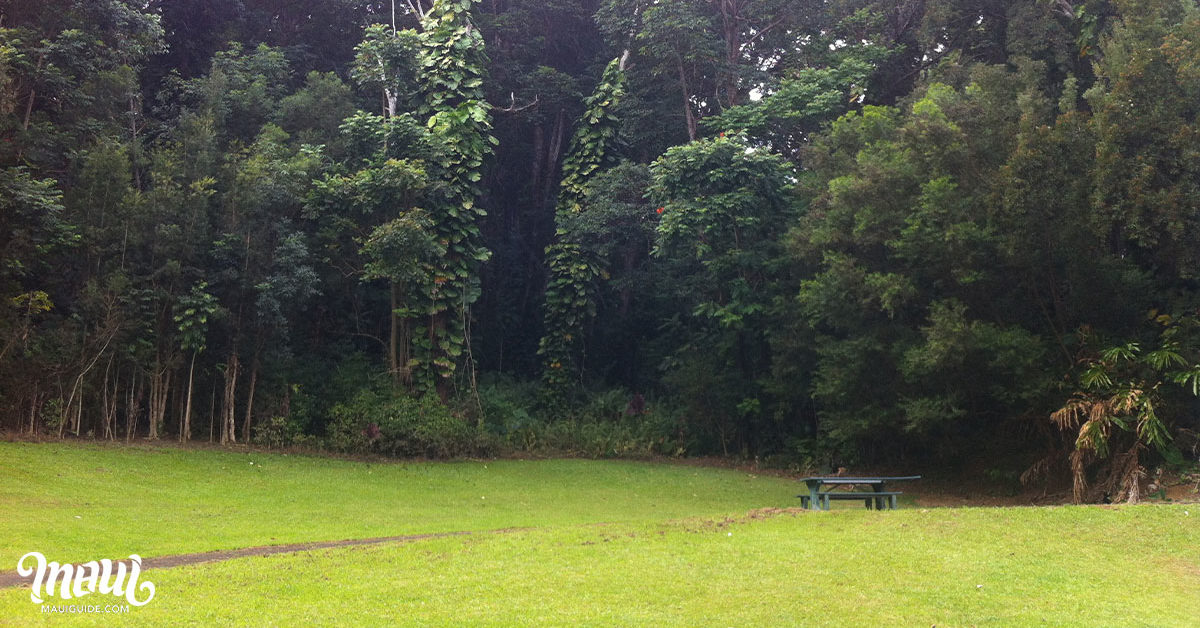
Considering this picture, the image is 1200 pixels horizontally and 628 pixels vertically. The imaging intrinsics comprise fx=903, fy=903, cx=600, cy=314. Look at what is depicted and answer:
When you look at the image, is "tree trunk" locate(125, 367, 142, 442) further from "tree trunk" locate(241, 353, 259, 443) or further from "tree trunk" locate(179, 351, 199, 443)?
"tree trunk" locate(241, 353, 259, 443)

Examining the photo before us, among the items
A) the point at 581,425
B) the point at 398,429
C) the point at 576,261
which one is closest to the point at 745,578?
the point at 398,429

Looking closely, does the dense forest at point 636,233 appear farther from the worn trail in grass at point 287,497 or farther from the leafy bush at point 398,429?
the worn trail in grass at point 287,497

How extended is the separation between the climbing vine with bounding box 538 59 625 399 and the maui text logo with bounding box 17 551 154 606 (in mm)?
17121

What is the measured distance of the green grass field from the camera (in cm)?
769

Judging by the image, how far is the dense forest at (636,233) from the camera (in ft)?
51.0

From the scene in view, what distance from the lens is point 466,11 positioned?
23.7 metres

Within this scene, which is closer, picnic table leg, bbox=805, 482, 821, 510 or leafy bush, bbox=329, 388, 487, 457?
picnic table leg, bbox=805, 482, 821, 510

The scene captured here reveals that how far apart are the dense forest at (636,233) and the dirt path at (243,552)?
28.7 feet

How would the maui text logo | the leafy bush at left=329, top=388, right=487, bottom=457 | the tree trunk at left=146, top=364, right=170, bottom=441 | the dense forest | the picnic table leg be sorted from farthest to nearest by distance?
1. the leafy bush at left=329, top=388, right=487, bottom=457
2. the tree trunk at left=146, top=364, right=170, bottom=441
3. the dense forest
4. the picnic table leg
5. the maui text logo

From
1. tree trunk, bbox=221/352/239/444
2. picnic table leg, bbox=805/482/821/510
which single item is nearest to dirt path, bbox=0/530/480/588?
picnic table leg, bbox=805/482/821/510

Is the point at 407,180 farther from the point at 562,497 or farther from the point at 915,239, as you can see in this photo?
the point at 915,239

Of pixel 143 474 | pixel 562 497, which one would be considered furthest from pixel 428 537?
pixel 143 474

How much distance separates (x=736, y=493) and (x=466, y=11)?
1423cm

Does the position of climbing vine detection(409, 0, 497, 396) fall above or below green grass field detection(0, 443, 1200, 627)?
above
